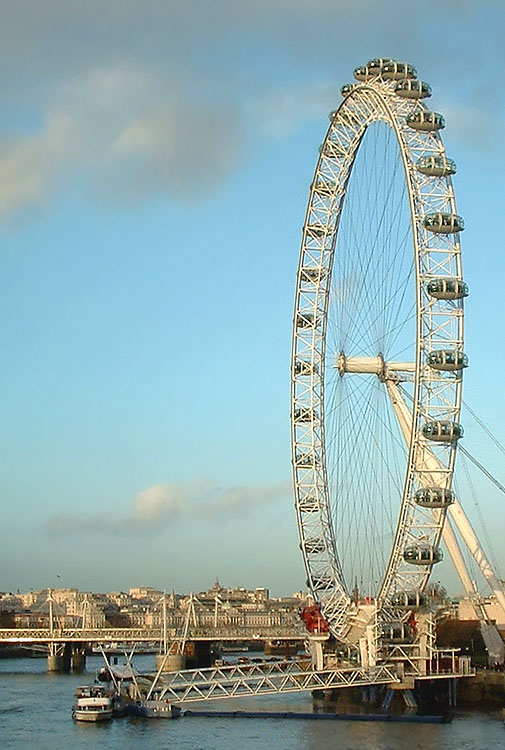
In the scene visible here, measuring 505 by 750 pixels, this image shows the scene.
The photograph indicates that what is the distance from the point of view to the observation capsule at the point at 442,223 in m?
40.8

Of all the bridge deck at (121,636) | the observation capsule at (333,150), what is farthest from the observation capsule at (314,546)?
the bridge deck at (121,636)

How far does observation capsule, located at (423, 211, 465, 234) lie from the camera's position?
40.8m

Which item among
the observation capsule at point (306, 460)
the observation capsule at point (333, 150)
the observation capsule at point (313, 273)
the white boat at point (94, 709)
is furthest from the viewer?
the observation capsule at point (313, 273)

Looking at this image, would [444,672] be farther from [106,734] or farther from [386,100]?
[386,100]

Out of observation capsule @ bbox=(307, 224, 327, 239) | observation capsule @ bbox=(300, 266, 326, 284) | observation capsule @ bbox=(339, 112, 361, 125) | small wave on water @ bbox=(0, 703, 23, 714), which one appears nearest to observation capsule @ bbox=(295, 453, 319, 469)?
observation capsule @ bbox=(300, 266, 326, 284)

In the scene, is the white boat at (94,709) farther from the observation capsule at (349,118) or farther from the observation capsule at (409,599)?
the observation capsule at (349,118)

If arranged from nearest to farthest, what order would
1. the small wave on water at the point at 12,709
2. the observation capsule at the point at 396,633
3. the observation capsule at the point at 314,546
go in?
the observation capsule at the point at 396,633, the observation capsule at the point at 314,546, the small wave on water at the point at 12,709

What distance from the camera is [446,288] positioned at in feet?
133

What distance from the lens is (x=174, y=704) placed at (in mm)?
42656

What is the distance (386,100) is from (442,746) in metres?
21.0

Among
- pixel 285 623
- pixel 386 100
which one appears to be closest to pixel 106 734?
pixel 386 100

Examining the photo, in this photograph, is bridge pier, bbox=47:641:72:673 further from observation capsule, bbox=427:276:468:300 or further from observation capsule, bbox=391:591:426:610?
observation capsule, bbox=427:276:468:300

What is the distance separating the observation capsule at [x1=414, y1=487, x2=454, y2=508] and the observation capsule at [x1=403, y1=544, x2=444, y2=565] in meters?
1.35

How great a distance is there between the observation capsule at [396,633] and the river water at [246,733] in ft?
10.1
